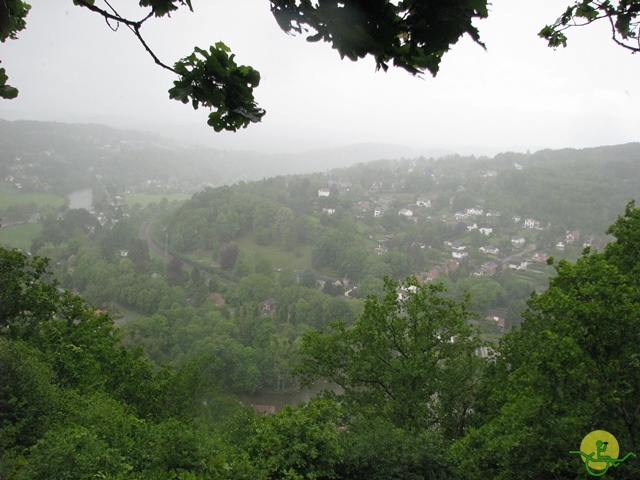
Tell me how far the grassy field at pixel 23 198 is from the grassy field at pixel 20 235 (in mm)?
6485

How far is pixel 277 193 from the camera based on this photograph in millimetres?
54219

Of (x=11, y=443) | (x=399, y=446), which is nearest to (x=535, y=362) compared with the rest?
(x=399, y=446)

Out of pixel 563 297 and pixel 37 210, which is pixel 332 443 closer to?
pixel 563 297

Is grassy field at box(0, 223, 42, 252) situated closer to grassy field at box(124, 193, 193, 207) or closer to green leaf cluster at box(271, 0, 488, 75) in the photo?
grassy field at box(124, 193, 193, 207)

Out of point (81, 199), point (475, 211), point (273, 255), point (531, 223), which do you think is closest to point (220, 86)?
point (273, 255)

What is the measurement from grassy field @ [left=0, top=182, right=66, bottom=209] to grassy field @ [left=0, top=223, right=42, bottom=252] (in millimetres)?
6485

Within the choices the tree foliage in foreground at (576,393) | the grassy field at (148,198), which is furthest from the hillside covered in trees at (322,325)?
the grassy field at (148,198)

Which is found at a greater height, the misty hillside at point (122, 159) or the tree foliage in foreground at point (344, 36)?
the misty hillside at point (122, 159)

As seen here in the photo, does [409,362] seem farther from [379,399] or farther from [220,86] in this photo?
[220,86]

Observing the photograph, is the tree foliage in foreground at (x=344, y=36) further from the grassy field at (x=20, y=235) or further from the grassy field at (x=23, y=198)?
the grassy field at (x=23, y=198)

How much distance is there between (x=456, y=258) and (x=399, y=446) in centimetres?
3877

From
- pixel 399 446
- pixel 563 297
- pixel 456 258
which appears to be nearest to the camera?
pixel 563 297

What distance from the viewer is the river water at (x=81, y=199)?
176ft

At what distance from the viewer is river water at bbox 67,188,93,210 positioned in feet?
176
